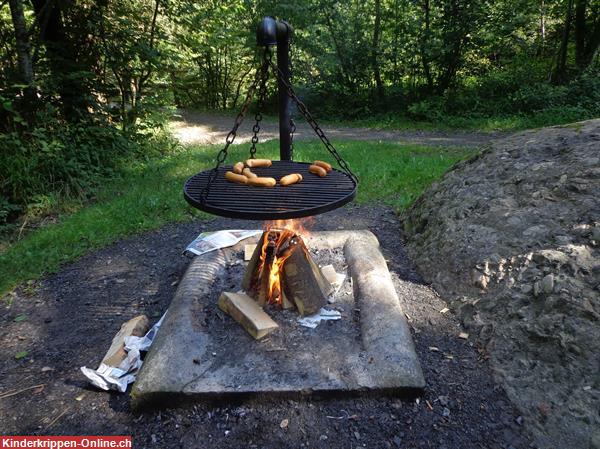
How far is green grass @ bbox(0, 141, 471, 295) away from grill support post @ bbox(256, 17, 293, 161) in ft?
6.29

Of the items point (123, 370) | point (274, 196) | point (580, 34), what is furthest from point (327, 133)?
point (123, 370)

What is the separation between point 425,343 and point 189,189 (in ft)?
5.67

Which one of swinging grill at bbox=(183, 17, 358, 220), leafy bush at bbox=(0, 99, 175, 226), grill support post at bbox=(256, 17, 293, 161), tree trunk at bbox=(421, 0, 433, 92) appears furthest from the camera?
tree trunk at bbox=(421, 0, 433, 92)

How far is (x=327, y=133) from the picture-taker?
1030 centimetres

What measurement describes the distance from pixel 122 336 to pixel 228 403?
0.94 meters

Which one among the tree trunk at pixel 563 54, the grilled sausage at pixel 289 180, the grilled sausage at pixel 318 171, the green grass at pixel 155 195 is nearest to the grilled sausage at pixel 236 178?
the grilled sausage at pixel 289 180

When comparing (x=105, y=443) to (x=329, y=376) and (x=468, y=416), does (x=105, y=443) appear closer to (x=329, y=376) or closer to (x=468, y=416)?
(x=329, y=376)

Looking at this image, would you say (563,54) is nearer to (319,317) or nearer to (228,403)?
(319,317)

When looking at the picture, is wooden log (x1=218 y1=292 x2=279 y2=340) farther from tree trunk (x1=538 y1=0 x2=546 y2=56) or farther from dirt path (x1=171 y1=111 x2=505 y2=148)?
tree trunk (x1=538 y1=0 x2=546 y2=56)

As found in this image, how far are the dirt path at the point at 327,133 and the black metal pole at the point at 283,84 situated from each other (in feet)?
18.9

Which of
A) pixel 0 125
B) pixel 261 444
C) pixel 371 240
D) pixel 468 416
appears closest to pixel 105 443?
pixel 261 444

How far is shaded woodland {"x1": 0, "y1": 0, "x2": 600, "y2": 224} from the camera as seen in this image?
230 inches

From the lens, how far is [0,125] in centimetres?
569

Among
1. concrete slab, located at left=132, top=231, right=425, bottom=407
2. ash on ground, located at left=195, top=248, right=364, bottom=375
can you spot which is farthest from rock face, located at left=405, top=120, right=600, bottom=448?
ash on ground, located at left=195, top=248, right=364, bottom=375
